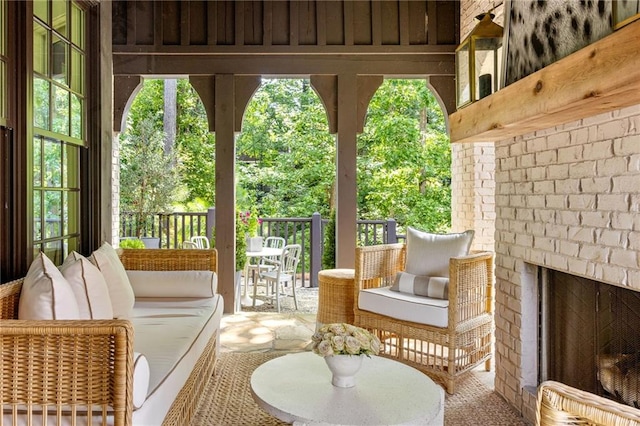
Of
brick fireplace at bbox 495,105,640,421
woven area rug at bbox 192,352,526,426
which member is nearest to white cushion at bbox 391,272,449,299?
brick fireplace at bbox 495,105,640,421

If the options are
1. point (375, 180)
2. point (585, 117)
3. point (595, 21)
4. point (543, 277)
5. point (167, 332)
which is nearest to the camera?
point (595, 21)

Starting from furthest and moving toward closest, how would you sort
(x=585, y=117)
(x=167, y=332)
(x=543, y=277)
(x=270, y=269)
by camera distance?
Answer: (x=270, y=269)
(x=543, y=277)
(x=167, y=332)
(x=585, y=117)

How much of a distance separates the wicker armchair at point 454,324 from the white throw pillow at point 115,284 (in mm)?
1611

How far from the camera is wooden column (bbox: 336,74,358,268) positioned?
487 centimetres

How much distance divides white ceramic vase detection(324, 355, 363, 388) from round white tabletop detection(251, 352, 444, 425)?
0.03 meters

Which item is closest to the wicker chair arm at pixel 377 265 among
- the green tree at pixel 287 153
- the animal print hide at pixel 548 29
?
the animal print hide at pixel 548 29

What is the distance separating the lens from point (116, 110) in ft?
16.2

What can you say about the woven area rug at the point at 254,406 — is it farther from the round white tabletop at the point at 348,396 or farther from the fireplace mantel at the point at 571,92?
the fireplace mantel at the point at 571,92

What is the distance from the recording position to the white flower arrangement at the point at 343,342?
6.45ft

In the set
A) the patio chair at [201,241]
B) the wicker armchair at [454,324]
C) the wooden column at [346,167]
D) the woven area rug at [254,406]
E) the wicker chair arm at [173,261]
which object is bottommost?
the woven area rug at [254,406]

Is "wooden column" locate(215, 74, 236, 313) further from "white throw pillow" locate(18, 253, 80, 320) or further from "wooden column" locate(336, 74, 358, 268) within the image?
"white throw pillow" locate(18, 253, 80, 320)

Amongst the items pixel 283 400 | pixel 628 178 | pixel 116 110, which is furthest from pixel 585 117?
pixel 116 110

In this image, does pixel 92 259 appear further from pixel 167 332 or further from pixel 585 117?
pixel 585 117

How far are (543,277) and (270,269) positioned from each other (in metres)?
3.86
